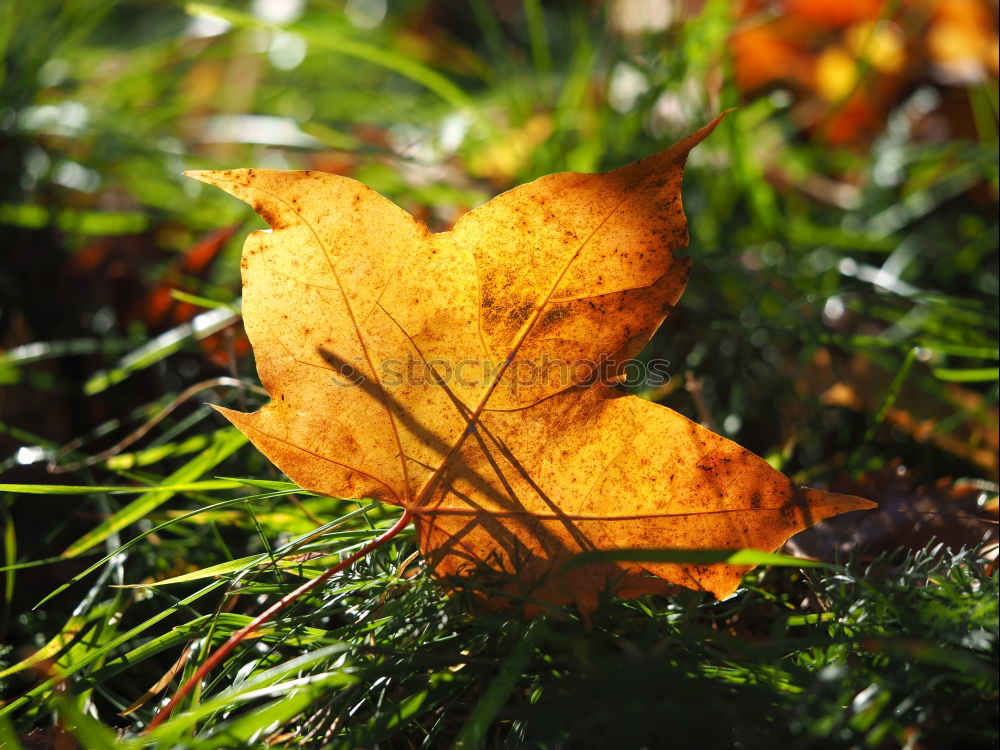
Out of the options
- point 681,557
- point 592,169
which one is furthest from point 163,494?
point 592,169

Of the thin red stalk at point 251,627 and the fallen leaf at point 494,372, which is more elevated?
the fallen leaf at point 494,372

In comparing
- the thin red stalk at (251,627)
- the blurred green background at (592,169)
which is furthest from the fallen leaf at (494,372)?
the blurred green background at (592,169)

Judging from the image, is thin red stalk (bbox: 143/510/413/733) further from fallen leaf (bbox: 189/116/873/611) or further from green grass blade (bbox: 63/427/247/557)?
green grass blade (bbox: 63/427/247/557)

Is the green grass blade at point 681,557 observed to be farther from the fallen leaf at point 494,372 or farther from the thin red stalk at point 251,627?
the thin red stalk at point 251,627

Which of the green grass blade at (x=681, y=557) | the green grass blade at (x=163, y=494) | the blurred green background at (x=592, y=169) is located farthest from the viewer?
the blurred green background at (x=592, y=169)

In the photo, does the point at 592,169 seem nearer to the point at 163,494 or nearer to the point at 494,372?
the point at 494,372

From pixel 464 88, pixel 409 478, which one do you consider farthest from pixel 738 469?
pixel 464 88

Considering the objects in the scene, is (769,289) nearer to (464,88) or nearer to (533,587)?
(533,587)
